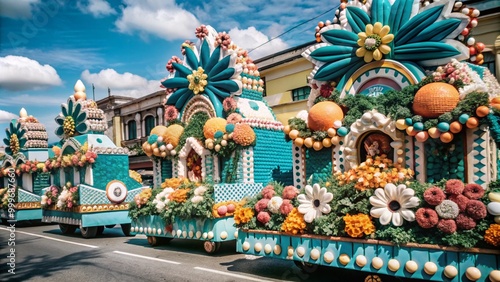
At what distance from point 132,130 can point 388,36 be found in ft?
83.6

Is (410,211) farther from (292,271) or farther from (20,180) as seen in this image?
(20,180)

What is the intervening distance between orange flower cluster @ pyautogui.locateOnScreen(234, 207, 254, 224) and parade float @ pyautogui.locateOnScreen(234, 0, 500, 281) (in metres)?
0.02

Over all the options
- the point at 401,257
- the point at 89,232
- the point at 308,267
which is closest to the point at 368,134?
the point at 308,267

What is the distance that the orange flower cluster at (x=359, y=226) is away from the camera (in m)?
6.79

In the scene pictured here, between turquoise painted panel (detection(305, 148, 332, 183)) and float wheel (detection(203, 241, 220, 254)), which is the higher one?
turquoise painted panel (detection(305, 148, 332, 183))

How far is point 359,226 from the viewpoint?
22.4 ft

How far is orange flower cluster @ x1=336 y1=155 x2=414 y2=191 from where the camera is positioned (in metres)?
7.31

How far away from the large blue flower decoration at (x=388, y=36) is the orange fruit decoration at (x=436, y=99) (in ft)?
3.65

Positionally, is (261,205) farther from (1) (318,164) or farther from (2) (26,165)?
(2) (26,165)

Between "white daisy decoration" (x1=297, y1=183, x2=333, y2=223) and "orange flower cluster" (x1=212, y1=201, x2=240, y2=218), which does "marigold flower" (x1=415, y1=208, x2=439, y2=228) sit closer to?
"white daisy decoration" (x1=297, y1=183, x2=333, y2=223)

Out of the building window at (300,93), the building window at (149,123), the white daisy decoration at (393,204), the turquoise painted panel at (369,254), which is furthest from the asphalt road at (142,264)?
the building window at (149,123)

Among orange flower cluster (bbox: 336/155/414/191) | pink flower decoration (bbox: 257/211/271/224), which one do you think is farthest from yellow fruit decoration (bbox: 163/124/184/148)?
orange flower cluster (bbox: 336/155/414/191)

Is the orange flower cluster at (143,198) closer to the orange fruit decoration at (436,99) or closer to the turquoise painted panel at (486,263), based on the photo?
the orange fruit decoration at (436,99)

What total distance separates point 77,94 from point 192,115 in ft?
19.0
